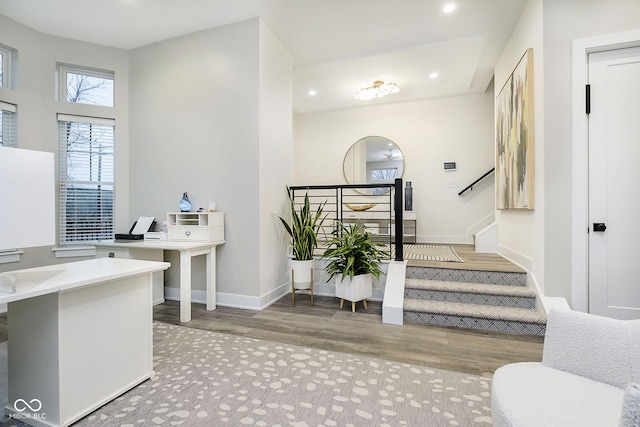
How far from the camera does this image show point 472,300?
9.53 ft

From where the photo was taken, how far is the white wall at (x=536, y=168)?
2.57 m

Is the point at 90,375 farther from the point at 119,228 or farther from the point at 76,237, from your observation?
the point at 76,237

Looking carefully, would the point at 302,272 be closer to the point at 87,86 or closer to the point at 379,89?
the point at 379,89

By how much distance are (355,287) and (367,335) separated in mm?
637

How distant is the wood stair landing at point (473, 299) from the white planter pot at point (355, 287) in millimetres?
405

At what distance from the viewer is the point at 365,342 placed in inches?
93.0

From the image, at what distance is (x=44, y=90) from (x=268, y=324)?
382cm

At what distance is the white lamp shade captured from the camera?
126 centimetres

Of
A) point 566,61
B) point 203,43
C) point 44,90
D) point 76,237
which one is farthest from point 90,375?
point 566,61

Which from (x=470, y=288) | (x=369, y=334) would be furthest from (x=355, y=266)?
(x=470, y=288)

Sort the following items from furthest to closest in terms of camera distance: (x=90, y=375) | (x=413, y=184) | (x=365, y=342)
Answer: (x=413, y=184)
(x=365, y=342)
(x=90, y=375)

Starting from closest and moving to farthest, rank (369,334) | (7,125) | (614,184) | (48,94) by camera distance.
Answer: (614,184) < (369,334) < (7,125) < (48,94)

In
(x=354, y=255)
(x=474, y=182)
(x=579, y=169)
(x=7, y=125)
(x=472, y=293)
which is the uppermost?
(x=7, y=125)

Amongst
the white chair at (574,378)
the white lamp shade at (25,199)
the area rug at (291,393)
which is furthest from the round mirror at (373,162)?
the white lamp shade at (25,199)
